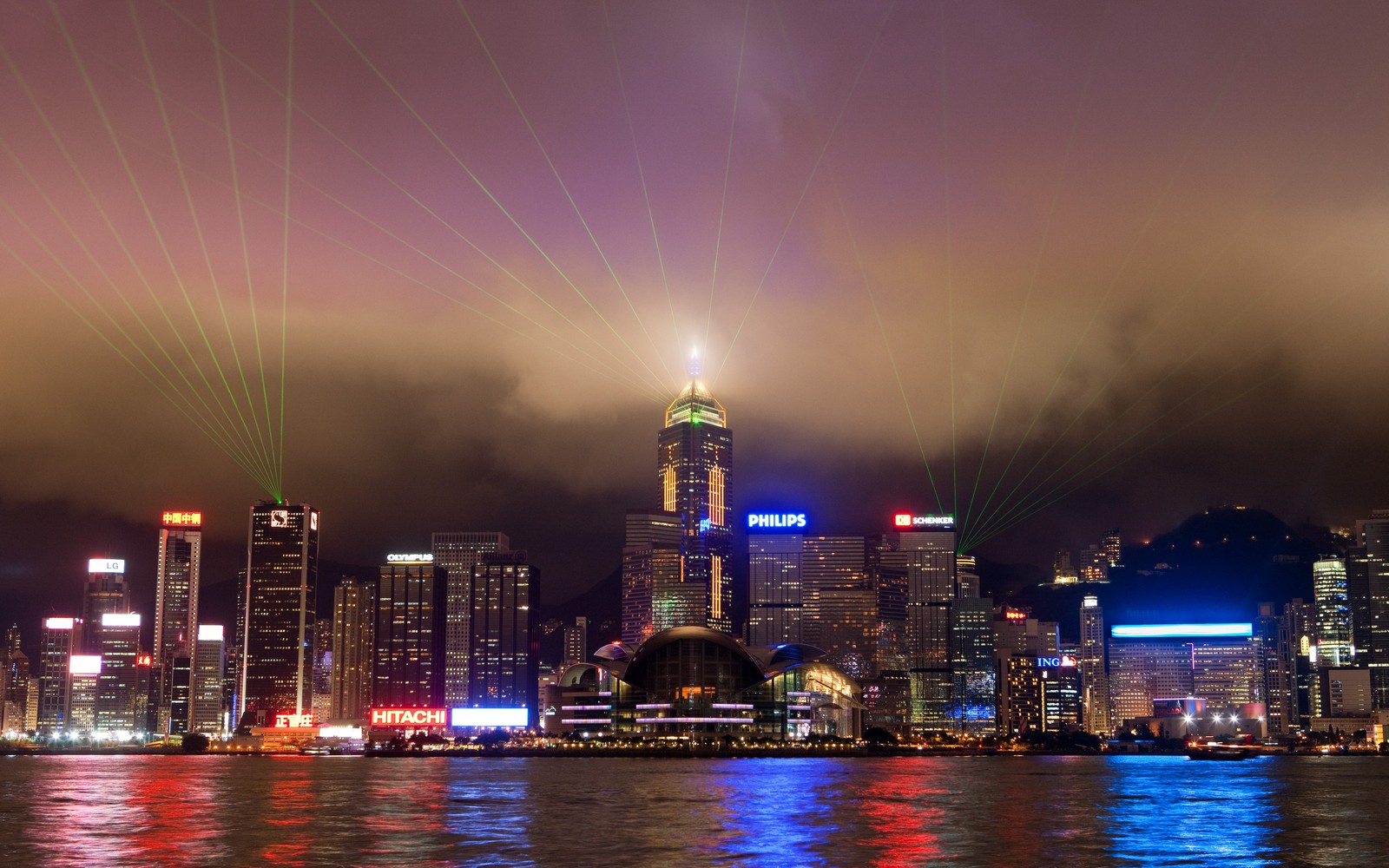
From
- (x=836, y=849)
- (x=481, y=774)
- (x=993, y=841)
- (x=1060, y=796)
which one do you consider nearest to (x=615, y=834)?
(x=836, y=849)

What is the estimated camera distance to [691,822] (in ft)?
265

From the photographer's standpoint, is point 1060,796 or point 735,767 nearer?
point 1060,796

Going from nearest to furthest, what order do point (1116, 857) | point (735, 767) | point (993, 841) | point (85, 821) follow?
point (1116, 857)
point (993, 841)
point (85, 821)
point (735, 767)

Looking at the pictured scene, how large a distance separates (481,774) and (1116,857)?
372 feet

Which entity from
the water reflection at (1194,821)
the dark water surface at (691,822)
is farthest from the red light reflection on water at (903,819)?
the water reflection at (1194,821)

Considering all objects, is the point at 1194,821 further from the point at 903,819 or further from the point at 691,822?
the point at 691,822

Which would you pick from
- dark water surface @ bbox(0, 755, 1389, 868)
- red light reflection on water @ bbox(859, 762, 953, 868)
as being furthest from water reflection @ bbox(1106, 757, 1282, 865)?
red light reflection on water @ bbox(859, 762, 953, 868)

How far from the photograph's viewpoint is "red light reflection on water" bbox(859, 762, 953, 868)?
63.4 metres

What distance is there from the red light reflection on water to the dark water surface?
292 millimetres

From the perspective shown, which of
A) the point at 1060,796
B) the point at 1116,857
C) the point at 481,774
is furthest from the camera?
the point at 481,774

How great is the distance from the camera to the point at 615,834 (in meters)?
73.1

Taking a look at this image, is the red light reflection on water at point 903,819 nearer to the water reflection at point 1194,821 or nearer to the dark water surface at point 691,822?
the dark water surface at point 691,822

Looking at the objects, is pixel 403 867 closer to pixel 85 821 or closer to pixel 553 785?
pixel 85 821

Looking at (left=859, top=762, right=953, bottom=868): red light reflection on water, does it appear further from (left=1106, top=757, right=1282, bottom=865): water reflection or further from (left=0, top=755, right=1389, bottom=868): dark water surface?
(left=1106, top=757, right=1282, bottom=865): water reflection
